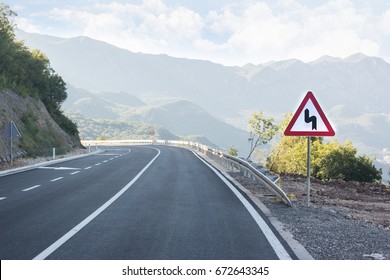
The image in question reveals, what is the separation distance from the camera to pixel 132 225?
330 inches

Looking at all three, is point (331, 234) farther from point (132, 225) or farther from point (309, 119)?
point (132, 225)

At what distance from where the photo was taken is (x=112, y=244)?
6863mm

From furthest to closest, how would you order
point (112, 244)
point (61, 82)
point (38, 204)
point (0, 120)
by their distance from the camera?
point (61, 82), point (0, 120), point (38, 204), point (112, 244)

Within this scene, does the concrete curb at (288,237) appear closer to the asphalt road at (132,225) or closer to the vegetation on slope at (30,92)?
the asphalt road at (132,225)

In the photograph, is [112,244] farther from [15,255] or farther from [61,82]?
[61,82]

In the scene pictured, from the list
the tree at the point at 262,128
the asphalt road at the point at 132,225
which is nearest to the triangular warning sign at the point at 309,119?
the asphalt road at the point at 132,225

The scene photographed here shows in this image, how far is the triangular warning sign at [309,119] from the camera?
389 inches

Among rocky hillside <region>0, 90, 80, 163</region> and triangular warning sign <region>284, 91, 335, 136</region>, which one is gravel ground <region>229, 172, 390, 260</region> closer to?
triangular warning sign <region>284, 91, 335, 136</region>

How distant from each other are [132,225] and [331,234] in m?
3.39

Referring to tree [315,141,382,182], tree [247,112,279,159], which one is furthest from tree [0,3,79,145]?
tree [247,112,279,159]

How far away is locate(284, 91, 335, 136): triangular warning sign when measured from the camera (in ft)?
32.4

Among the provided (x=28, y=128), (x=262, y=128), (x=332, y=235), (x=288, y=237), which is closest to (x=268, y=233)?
(x=288, y=237)
